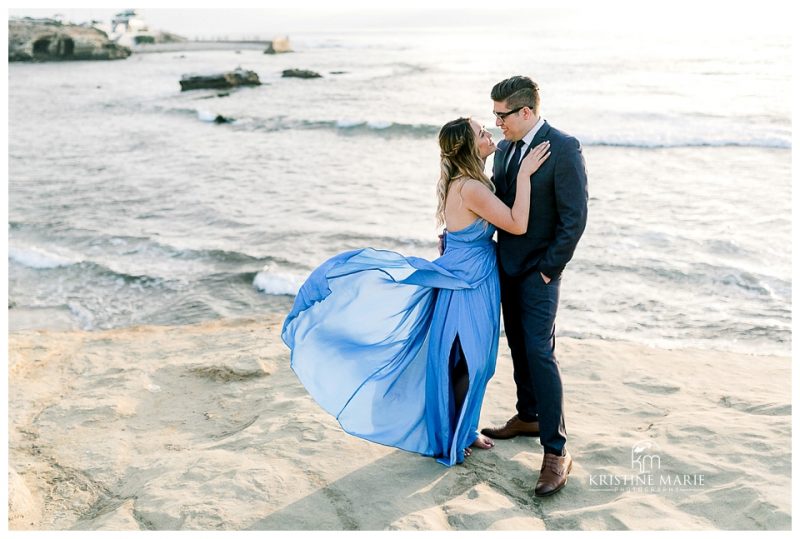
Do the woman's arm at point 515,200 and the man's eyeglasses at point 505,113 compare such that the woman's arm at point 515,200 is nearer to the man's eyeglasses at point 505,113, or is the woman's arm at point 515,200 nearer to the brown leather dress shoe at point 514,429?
the man's eyeglasses at point 505,113

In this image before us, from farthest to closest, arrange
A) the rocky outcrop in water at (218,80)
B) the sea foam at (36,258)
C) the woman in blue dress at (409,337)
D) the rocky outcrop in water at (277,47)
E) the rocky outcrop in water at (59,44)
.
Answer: the rocky outcrop in water at (277,47)
the rocky outcrop in water at (59,44)
the rocky outcrop in water at (218,80)
the sea foam at (36,258)
the woman in blue dress at (409,337)

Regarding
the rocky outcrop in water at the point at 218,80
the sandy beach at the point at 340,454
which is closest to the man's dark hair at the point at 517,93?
the sandy beach at the point at 340,454

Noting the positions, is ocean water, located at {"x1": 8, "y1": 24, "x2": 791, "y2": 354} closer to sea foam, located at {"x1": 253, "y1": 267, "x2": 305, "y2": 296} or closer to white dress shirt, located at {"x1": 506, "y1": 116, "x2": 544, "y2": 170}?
sea foam, located at {"x1": 253, "y1": 267, "x2": 305, "y2": 296}

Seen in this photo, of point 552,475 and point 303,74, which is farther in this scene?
point 303,74

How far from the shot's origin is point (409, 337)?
429 cm

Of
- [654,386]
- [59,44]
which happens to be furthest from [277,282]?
[59,44]

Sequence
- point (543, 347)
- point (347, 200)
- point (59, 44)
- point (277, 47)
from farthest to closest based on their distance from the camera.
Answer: point (277, 47) → point (59, 44) → point (347, 200) → point (543, 347)

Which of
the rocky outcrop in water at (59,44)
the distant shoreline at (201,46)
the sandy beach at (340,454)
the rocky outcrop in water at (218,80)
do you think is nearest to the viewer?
the sandy beach at (340,454)

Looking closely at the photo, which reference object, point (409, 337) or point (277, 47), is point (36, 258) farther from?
point (277, 47)

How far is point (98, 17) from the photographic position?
118 meters

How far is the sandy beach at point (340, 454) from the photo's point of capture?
3.77m

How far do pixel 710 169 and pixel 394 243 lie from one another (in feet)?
28.0

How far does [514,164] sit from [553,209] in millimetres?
331

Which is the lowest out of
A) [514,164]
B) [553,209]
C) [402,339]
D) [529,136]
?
[402,339]
